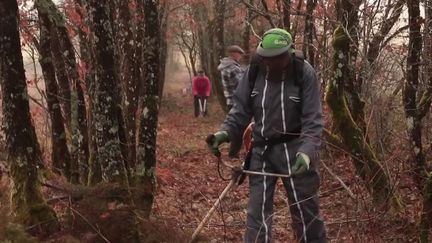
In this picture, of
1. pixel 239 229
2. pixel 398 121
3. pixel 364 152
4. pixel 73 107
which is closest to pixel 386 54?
pixel 398 121

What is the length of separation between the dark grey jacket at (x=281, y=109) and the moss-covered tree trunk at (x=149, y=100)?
2.03 m

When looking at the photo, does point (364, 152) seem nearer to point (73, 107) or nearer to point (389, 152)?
point (389, 152)

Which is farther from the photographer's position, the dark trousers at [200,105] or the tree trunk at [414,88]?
the dark trousers at [200,105]

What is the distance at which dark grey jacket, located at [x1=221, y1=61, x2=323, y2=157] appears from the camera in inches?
192

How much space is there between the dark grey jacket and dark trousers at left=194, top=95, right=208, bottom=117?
1624 cm

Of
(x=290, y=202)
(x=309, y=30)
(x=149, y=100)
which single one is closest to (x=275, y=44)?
(x=290, y=202)

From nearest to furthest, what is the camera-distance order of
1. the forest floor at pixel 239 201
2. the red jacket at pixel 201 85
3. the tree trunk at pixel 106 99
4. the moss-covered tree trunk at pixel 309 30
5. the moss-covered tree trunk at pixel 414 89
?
the forest floor at pixel 239 201
the tree trunk at pixel 106 99
the moss-covered tree trunk at pixel 414 89
the moss-covered tree trunk at pixel 309 30
the red jacket at pixel 201 85

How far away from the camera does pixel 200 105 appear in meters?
22.0

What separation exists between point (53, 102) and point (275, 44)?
17.0ft

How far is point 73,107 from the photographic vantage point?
8781 millimetres

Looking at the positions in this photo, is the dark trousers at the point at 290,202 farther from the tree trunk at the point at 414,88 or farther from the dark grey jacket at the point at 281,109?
the tree trunk at the point at 414,88

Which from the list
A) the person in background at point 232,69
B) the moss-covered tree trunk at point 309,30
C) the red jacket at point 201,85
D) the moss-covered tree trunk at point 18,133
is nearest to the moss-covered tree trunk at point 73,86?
the moss-covered tree trunk at point 18,133

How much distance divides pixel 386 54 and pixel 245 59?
43.1 ft

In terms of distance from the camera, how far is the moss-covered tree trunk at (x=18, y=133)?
16.3ft
